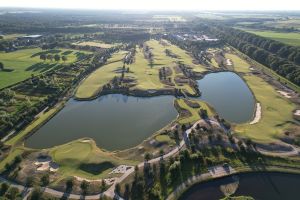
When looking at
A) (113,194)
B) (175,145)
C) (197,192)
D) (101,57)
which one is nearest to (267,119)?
(175,145)

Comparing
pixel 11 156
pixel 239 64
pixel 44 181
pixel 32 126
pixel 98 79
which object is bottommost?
pixel 11 156

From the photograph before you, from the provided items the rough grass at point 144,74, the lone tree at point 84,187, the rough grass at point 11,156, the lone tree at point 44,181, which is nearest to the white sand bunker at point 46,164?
the lone tree at point 44,181

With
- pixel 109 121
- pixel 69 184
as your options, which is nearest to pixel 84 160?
pixel 69 184

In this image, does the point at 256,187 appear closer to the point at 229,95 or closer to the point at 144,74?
the point at 229,95

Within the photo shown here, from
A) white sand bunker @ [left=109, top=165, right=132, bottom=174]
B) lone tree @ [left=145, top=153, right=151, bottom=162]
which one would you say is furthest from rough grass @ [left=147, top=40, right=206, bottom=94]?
white sand bunker @ [left=109, top=165, right=132, bottom=174]

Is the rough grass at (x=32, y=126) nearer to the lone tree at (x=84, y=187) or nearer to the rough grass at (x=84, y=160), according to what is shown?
the rough grass at (x=84, y=160)

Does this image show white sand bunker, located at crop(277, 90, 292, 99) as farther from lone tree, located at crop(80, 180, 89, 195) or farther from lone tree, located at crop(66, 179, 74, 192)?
lone tree, located at crop(66, 179, 74, 192)
